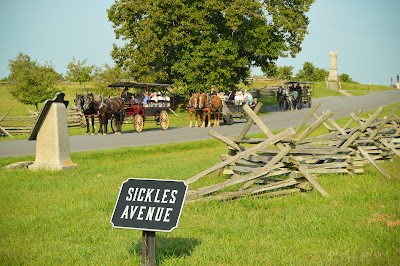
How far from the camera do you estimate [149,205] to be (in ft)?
23.5

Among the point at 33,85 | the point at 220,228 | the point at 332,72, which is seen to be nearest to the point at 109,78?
the point at 33,85

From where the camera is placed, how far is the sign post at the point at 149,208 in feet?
23.0

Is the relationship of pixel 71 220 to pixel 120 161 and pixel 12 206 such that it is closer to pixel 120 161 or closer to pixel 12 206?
pixel 12 206

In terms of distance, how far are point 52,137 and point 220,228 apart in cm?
889

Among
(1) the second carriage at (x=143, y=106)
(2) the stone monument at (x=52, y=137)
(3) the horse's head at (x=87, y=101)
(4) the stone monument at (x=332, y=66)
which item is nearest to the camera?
(2) the stone monument at (x=52, y=137)

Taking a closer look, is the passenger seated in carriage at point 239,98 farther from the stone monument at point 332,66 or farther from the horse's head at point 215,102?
the stone monument at point 332,66

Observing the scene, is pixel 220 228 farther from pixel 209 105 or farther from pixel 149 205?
pixel 209 105

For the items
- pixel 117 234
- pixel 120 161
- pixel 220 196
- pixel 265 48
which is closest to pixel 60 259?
pixel 117 234

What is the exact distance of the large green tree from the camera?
2009 inches

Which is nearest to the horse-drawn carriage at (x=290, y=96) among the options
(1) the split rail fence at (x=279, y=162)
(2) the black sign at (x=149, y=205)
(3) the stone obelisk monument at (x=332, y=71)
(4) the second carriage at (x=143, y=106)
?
(4) the second carriage at (x=143, y=106)

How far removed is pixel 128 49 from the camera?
53438mm

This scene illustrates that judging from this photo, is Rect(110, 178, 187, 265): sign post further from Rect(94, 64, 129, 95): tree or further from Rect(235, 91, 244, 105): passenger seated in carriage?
Rect(94, 64, 129, 95): tree

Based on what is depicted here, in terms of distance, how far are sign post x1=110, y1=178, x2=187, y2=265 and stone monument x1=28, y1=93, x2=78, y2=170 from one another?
10.5m

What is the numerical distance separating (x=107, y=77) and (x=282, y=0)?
16654 mm
